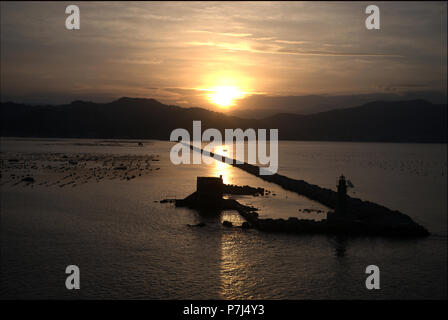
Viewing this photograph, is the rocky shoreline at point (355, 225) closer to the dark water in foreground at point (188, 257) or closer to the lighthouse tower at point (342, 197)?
the lighthouse tower at point (342, 197)

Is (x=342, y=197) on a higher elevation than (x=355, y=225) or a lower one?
higher

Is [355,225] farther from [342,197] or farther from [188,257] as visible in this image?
[188,257]

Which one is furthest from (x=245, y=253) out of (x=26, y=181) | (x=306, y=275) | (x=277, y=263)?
(x=26, y=181)

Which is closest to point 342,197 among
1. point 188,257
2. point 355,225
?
Result: point 355,225

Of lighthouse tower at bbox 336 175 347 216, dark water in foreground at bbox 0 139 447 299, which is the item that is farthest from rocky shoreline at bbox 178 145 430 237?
dark water in foreground at bbox 0 139 447 299

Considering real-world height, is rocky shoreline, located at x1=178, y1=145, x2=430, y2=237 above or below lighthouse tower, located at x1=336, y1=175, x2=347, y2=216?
below

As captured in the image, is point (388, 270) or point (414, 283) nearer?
point (414, 283)

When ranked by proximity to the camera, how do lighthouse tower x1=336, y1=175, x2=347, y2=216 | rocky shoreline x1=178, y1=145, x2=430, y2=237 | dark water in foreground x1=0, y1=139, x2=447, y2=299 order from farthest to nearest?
lighthouse tower x1=336, y1=175, x2=347, y2=216 < rocky shoreline x1=178, y1=145, x2=430, y2=237 < dark water in foreground x1=0, y1=139, x2=447, y2=299

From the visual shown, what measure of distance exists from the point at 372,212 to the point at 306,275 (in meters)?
15.7

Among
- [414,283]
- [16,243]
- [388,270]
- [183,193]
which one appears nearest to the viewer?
[414,283]

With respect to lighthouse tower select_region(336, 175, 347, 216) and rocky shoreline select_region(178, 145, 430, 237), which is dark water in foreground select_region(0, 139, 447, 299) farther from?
lighthouse tower select_region(336, 175, 347, 216)

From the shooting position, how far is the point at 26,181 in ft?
→ 195

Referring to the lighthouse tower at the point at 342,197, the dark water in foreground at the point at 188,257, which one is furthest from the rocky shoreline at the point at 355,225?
the dark water in foreground at the point at 188,257

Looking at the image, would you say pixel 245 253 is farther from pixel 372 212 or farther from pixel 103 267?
pixel 372 212
